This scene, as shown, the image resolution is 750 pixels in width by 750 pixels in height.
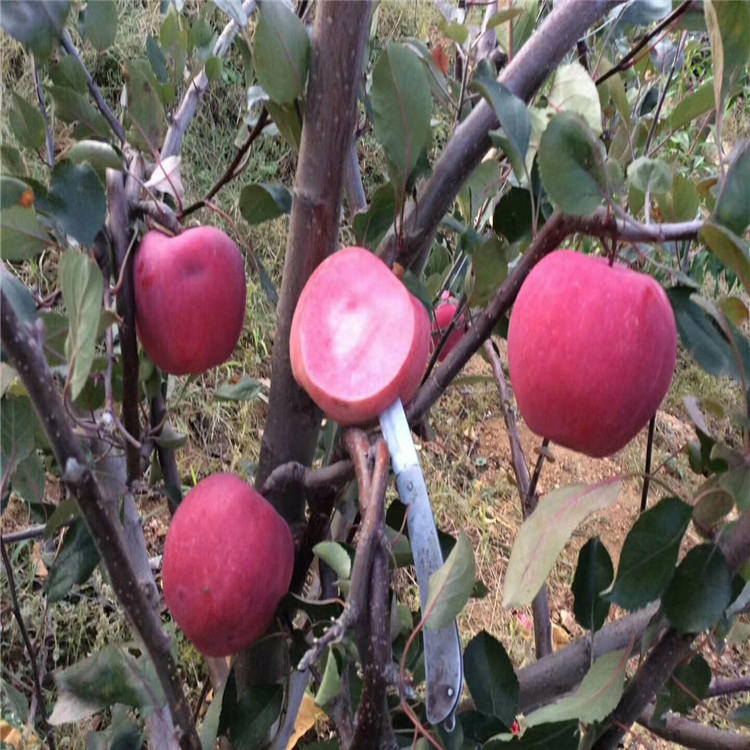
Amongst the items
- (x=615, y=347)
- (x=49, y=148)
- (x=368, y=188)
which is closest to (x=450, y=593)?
(x=615, y=347)

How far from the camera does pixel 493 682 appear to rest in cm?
53

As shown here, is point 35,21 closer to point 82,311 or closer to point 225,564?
point 82,311

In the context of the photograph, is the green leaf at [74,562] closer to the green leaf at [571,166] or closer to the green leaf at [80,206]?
the green leaf at [80,206]

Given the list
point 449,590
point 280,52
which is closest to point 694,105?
point 280,52

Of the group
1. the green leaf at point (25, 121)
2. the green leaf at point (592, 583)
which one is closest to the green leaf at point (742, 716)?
the green leaf at point (592, 583)

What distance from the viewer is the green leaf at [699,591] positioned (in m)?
0.41

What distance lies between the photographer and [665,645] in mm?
449

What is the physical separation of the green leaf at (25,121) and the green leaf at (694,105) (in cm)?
51

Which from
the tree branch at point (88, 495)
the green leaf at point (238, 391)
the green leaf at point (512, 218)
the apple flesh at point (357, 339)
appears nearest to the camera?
the tree branch at point (88, 495)

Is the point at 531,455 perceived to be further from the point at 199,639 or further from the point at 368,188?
the point at 199,639

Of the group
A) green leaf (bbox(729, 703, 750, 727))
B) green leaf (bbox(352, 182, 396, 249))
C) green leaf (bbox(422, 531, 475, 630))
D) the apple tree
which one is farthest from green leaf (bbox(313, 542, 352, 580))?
green leaf (bbox(729, 703, 750, 727))

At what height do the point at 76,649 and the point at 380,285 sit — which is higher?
the point at 380,285

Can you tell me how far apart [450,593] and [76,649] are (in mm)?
1017

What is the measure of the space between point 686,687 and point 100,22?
25.7 inches
